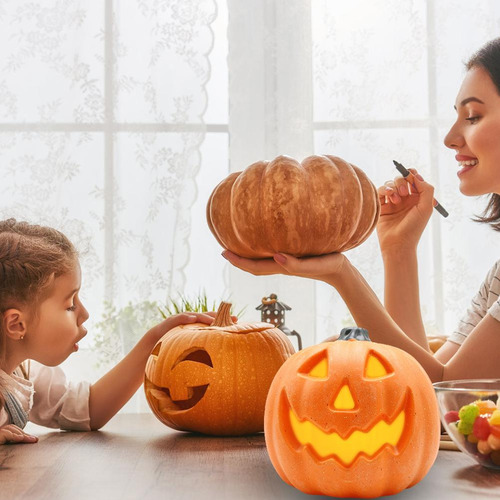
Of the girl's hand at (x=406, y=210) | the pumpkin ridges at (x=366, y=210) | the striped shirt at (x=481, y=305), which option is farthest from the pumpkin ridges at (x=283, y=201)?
the striped shirt at (x=481, y=305)

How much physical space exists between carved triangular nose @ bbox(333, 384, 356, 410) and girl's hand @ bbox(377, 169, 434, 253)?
0.97 m

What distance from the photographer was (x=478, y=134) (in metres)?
1.51

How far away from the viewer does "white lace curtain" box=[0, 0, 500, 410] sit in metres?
2.44

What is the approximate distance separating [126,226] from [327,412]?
1849 mm

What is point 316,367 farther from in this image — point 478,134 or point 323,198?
point 478,134

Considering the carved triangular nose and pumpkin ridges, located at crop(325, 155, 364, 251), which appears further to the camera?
pumpkin ridges, located at crop(325, 155, 364, 251)

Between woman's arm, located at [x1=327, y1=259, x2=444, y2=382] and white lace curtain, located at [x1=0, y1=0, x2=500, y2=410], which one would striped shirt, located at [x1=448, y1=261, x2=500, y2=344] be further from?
white lace curtain, located at [x1=0, y1=0, x2=500, y2=410]

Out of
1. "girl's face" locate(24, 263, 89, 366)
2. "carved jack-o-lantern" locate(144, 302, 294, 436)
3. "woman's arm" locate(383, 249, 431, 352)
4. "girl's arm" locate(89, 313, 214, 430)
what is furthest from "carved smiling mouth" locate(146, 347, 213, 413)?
"woman's arm" locate(383, 249, 431, 352)

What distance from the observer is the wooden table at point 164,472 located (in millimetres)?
676

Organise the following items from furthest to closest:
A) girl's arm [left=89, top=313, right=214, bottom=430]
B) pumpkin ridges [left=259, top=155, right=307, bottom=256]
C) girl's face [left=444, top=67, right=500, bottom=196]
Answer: girl's face [left=444, top=67, right=500, bottom=196] → girl's arm [left=89, top=313, right=214, bottom=430] → pumpkin ridges [left=259, top=155, right=307, bottom=256]

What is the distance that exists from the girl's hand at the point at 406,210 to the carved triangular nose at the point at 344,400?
0.97 meters

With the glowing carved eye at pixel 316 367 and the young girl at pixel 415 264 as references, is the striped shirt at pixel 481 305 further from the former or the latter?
the glowing carved eye at pixel 316 367

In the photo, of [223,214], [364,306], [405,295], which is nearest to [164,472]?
[223,214]

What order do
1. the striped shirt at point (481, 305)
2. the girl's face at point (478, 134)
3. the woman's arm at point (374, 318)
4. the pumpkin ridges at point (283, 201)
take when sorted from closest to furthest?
the pumpkin ridges at point (283, 201), the woman's arm at point (374, 318), the girl's face at point (478, 134), the striped shirt at point (481, 305)
